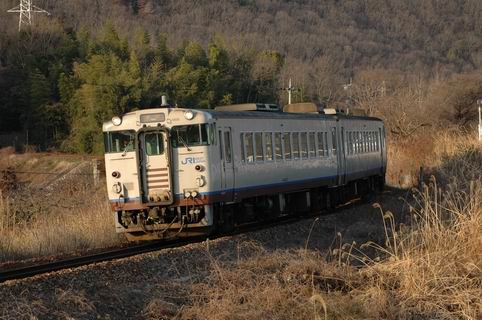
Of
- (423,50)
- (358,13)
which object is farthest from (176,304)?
(358,13)

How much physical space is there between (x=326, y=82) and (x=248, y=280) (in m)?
80.0

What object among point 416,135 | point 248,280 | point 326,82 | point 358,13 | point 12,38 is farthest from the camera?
point 358,13

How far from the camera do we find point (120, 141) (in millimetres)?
16062

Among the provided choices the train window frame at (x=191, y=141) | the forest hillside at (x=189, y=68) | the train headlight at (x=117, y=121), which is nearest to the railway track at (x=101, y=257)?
the train window frame at (x=191, y=141)

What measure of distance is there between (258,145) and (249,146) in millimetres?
510

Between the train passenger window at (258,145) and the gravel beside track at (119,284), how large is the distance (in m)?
2.30

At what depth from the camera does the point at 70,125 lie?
5934 centimetres

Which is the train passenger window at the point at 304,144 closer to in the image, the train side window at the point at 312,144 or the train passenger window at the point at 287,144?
the train side window at the point at 312,144

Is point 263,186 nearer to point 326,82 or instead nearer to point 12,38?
point 12,38

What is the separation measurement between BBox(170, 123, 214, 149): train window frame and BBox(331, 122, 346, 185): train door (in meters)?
7.66

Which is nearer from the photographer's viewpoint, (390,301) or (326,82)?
(390,301)

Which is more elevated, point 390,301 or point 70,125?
point 70,125

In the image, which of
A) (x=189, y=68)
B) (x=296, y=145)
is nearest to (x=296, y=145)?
(x=296, y=145)

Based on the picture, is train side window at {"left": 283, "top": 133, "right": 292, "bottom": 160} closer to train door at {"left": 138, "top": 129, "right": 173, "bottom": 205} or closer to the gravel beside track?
the gravel beside track
